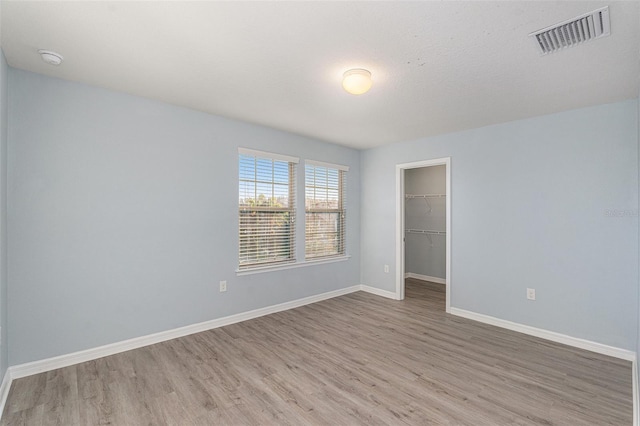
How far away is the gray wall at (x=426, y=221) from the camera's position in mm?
6159

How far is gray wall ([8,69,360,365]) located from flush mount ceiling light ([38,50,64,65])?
0.42m

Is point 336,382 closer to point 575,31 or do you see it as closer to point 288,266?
point 288,266

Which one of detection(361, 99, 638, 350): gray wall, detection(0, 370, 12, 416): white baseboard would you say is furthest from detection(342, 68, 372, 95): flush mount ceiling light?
detection(0, 370, 12, 416): white baseboard

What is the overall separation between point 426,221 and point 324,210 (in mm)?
2592

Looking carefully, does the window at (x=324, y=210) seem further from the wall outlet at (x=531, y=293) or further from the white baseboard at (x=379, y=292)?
the wall outlet at (x=531, y=293)

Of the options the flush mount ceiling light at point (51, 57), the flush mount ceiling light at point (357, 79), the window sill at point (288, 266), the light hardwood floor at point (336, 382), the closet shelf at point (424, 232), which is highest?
the flush mount ceiling light at point (51, 57)

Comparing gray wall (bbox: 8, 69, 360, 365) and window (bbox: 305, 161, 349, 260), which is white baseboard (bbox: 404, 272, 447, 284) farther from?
gray wall (bbox: 8, 69, 360, 365)

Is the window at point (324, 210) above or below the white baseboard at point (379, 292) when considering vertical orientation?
above

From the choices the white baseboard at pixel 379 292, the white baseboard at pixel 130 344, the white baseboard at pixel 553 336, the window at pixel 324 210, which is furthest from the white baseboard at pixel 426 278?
the white baseboard at pixel 130 344

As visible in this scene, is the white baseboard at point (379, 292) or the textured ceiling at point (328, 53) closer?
the textured ceiling at point (328, 53)

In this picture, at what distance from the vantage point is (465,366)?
9.15 ft

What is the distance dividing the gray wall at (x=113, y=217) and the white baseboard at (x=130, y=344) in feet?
0.19

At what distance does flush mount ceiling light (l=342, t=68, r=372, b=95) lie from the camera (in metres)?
2.44

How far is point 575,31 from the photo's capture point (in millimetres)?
1929
